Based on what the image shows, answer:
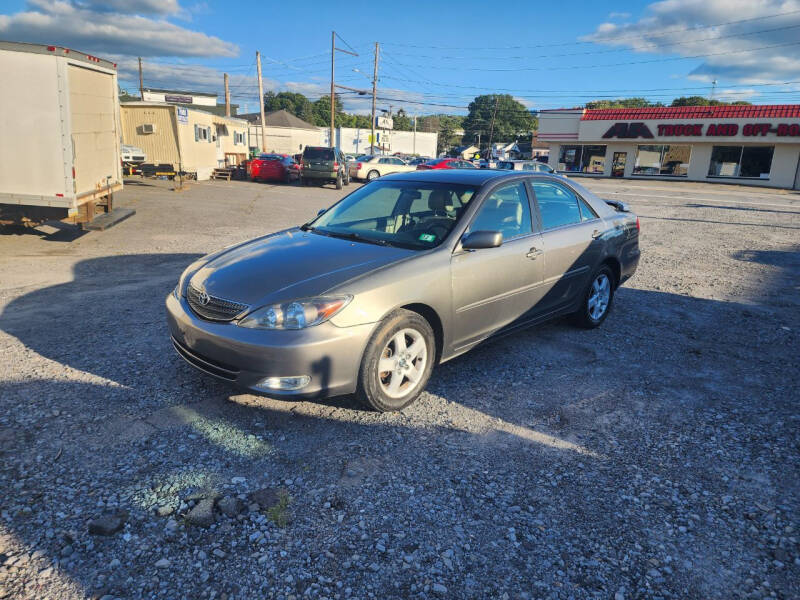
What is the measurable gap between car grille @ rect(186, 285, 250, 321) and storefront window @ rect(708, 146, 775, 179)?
45259 mm

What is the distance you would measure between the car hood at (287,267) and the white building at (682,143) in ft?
141

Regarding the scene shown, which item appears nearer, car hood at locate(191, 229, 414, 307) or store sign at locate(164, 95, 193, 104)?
car hood at locate(191, 229, 414, 307)

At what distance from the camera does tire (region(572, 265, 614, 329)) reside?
5.64 m

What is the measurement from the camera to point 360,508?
287 cm

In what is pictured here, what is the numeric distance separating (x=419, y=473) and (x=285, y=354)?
1.05m

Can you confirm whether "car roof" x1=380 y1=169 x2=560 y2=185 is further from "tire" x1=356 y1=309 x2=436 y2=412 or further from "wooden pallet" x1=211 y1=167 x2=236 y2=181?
"wooden pallet" x1=211 y1=167 x2=236 y2=181

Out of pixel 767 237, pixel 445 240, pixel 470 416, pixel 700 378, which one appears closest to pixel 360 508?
pixel 470 416

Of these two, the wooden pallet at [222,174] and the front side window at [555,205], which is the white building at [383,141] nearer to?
the wooden pallet at [222,174]

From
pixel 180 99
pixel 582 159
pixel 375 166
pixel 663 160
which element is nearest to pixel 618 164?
pixel 582 159

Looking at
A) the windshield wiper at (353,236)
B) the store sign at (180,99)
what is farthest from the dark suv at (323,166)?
the store sign at (180,99)

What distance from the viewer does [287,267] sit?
3.88m

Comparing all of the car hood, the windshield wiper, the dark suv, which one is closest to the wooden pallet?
the dark suv

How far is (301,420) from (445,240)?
1675mm

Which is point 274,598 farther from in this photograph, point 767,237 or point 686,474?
point 767,237
